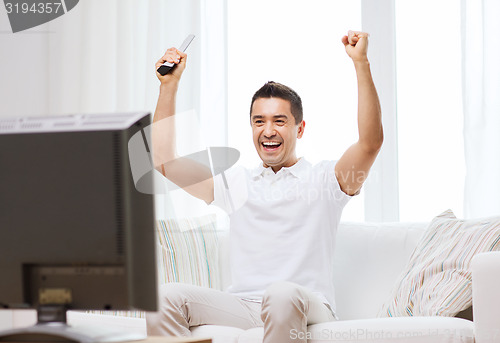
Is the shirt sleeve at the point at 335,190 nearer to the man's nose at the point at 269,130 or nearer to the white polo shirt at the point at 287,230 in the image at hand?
the white polo shirt at the point at 287,230

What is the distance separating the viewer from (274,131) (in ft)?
8.22

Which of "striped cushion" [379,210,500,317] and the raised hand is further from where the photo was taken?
the raised hand

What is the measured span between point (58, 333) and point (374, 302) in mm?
1461

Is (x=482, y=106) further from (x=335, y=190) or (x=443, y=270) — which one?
(x=443, y=270)

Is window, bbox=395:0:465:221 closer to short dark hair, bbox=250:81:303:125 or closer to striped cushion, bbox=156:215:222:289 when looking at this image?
short dark hair, bbox=250:81:303:125

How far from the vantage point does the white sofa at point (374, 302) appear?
171cm

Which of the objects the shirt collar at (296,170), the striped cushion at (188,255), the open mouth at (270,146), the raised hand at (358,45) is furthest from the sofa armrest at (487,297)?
the striped cushion at (188,255)

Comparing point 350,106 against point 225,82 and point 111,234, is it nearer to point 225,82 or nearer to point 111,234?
point 225,82

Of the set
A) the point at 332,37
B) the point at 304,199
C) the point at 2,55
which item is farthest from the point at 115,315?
the point at 2,55

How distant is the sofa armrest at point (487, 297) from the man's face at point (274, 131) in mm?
926

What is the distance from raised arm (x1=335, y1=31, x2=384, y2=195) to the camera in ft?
6.87

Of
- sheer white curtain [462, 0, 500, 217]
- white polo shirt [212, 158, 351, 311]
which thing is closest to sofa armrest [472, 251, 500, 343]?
white polo shirt [212, 158, 351, 311]

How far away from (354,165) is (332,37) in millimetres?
1207

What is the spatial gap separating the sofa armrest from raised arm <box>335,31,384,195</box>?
615 mm
